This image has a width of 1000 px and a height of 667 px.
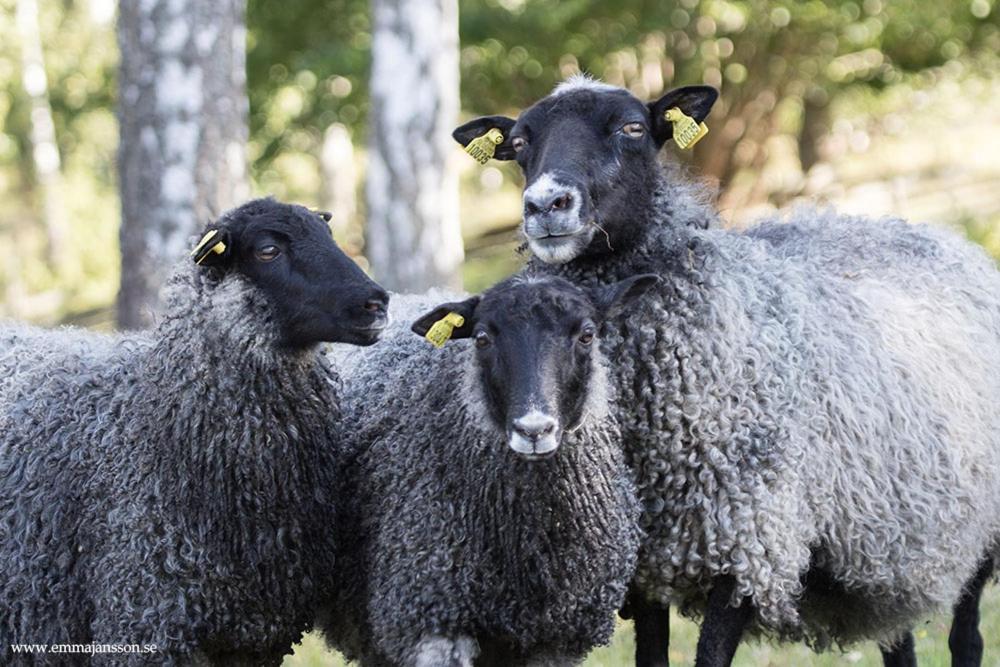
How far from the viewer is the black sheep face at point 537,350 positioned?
478cm

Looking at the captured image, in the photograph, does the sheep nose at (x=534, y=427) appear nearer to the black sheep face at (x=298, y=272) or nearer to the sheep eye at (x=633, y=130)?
the black sheep face at (x=298, y=272)

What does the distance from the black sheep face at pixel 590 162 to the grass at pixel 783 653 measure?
272 cm

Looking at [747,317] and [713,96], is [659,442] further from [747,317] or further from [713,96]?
[713,96]

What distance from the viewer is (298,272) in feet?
17.7

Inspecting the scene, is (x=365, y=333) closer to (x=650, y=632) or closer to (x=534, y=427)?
(x=534, y=427)

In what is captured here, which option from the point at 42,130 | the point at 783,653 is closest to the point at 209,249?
the point at 783,653

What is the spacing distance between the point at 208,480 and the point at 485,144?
204 cm

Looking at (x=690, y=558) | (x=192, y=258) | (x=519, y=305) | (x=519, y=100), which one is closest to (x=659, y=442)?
(x=690, y=558)

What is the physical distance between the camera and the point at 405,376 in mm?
5891

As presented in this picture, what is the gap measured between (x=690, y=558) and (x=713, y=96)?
→ 1982 mm

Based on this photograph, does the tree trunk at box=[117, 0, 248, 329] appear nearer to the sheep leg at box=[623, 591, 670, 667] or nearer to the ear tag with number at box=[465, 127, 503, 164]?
the ear tag with number at box=[465, 127, 503, 164]

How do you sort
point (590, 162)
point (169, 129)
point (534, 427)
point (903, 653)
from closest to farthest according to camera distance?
point (534, 427), point (590, 162), point (903, 653), point (169, 129)

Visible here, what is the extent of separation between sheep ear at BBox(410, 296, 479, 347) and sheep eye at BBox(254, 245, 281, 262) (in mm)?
637

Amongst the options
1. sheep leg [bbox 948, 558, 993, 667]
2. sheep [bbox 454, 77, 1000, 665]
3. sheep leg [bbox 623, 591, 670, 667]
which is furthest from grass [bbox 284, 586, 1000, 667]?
sheep leg [bbox 623, 591, 670, 667]
